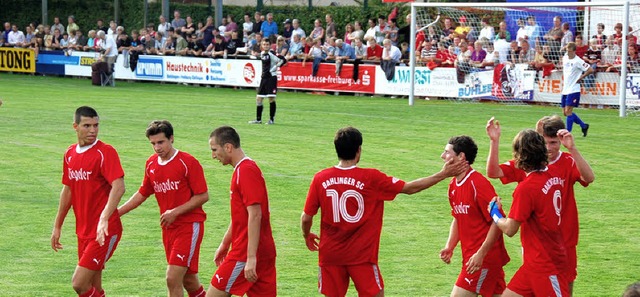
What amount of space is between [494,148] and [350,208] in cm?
126

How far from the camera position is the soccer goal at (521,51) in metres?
27.2

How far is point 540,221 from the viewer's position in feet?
23.5

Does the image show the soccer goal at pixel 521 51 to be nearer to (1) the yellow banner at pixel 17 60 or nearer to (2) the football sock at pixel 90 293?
(1) the yellow banner at pixel 17 60

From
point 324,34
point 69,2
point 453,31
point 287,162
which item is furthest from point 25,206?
point 69,2

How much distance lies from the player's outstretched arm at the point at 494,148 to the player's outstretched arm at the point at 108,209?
9.49 feet

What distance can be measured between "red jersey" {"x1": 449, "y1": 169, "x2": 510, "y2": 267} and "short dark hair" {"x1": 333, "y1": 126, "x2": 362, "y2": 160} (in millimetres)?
898

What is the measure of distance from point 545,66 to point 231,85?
12584mm

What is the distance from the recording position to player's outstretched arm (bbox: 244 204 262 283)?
23.4 feet

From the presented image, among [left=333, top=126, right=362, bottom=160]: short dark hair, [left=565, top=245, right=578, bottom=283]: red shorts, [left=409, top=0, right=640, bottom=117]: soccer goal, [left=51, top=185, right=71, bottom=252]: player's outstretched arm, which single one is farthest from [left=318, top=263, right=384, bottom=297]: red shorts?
[left=409, top=0, right=640, bottom=117]: soccer goal

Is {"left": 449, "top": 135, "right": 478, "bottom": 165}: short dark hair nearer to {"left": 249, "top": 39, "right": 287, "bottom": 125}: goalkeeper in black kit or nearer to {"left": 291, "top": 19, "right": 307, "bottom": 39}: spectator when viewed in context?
{"left": 249, "top": 39, "right": 287, "bottom": 125}: goalkeeper in black kit

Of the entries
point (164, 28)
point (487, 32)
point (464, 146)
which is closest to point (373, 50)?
point (487, 32)

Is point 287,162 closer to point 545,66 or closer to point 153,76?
point 545,66

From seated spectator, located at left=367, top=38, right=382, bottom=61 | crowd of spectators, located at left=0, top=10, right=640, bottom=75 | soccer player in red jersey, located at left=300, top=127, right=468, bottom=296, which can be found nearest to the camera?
soccer player in red jersey, located at left=300, top=127, right=468, bottom=296

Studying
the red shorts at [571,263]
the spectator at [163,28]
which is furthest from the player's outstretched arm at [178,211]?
the spectator at [163,28]
